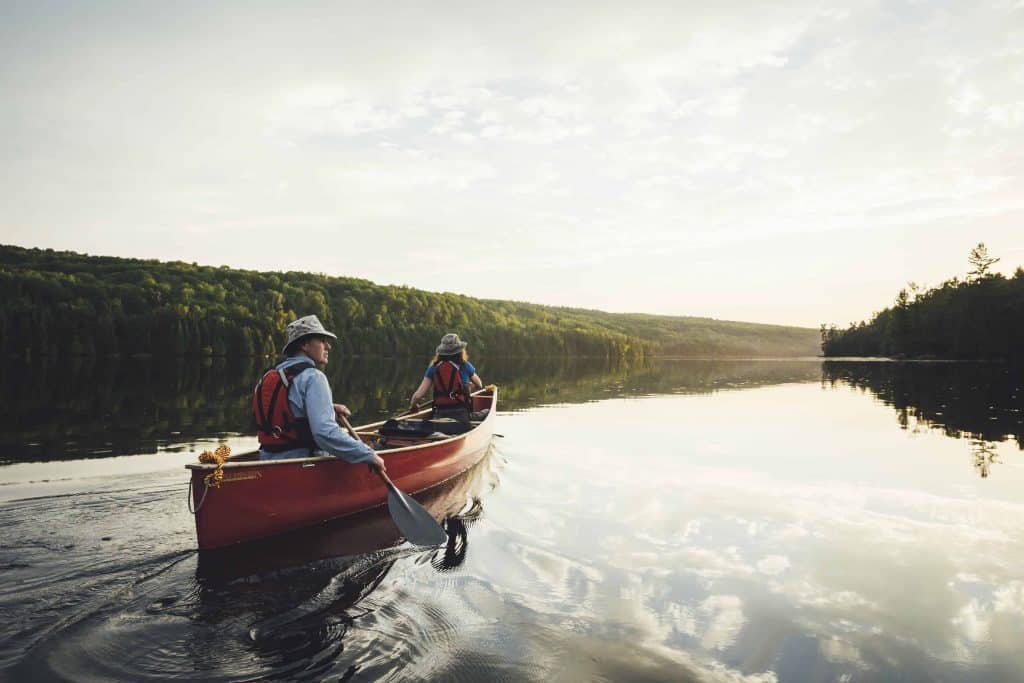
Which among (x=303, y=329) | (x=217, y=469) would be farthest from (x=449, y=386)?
(x=217, y=469)

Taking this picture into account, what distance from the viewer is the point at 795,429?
1809 centimetres

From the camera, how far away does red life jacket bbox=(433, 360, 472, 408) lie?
12.7 metres

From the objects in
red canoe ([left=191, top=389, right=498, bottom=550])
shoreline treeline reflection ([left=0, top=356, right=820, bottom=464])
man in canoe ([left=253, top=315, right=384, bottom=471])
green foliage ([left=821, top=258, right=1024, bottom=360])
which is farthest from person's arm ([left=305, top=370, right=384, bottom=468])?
green foliage ([left=821, top=258, right=1024, bottom=360])

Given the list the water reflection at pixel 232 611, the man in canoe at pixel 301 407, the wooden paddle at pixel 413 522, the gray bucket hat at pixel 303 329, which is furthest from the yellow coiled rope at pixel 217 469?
the wooden paddle at pixel 413 522

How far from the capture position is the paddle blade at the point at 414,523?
23.3 ft

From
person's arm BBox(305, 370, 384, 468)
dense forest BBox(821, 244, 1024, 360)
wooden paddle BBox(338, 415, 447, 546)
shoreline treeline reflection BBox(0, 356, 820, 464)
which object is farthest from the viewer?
dense forest BBox(821, 244, 1024, 360)

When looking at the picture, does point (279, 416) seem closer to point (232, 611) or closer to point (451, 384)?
point (232, 611)

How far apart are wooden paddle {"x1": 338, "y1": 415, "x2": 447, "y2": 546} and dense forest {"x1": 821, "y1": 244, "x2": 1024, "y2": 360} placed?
82037 millimetres

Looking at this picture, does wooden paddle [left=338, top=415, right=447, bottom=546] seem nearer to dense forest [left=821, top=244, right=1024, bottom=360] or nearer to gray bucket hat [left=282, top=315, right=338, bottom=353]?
gray bucket hat [left=282, top=315, right=338, bottom=353]

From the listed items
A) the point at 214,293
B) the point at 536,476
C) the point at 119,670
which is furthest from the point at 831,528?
the point at 214,293

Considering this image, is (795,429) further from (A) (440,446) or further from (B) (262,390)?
(B) (262,390)

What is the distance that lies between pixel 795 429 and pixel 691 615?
14.4 metres

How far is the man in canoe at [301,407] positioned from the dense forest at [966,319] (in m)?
83.0

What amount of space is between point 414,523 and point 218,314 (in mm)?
83901
